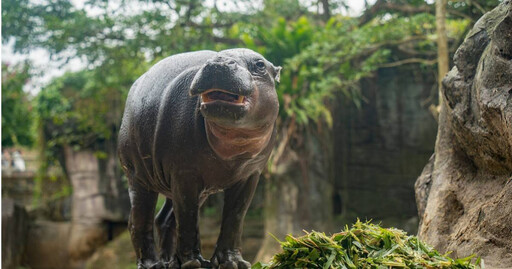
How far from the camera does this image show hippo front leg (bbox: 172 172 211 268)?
2807 millimetres

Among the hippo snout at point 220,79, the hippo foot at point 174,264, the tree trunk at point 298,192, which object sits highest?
the hippo snout at point 220,79

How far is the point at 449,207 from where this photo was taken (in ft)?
11.1

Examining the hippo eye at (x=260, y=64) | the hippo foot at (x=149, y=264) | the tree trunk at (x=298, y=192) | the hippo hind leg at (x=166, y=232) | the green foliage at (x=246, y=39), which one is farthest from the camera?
the tree trunk at (x=298, y=192)

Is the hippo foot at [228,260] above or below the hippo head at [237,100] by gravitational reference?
below

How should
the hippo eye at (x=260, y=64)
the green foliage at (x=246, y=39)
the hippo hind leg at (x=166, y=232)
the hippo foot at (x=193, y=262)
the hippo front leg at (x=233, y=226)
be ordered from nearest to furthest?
the hippo eye at (x=260, y=64) → the hippo foot at (x=193, y=262) → the hippo front leg at (x=233, y=226) → the hippo hind leg at (x=166, y=232) → the green foliage at (x=246, y=39)

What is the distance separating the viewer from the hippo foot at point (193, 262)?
111 inches

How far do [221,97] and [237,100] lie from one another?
7cm

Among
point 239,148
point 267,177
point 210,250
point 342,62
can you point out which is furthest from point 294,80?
point 239,148

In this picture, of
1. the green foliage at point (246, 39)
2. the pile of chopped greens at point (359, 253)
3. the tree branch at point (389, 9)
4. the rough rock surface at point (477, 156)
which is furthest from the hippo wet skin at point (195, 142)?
the tree branch at point (389, 9)

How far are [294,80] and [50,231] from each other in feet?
20.8

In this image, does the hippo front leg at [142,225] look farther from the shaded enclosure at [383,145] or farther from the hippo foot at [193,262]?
the shaded enclosure at [383,145]

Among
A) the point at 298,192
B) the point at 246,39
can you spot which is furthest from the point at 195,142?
the point at 298,192

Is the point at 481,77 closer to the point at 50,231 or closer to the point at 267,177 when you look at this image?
the point at 267,177

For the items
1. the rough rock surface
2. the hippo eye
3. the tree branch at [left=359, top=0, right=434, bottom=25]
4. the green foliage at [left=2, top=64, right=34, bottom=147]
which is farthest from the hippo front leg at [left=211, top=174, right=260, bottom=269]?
the green foliage at [left=2, top=64, right=34, bottom=147]
